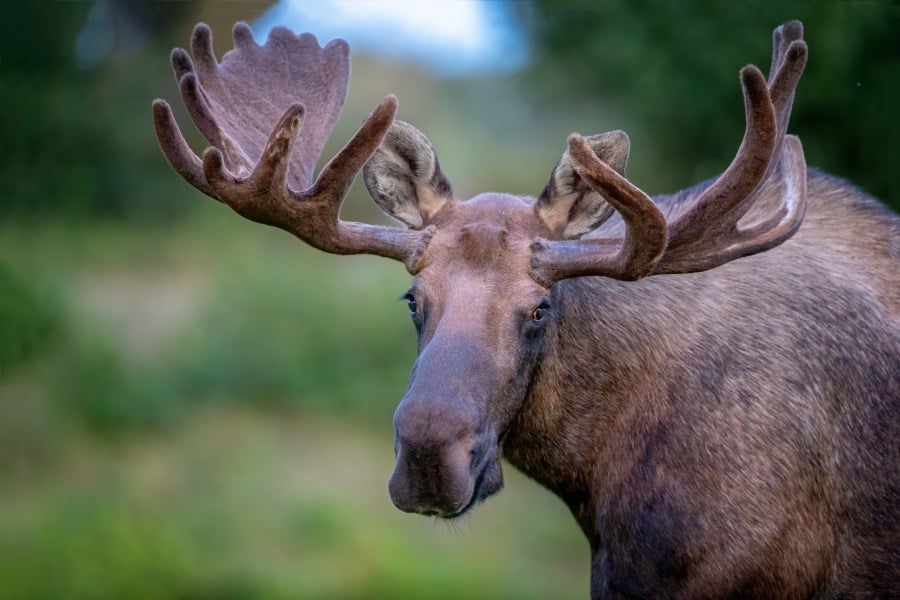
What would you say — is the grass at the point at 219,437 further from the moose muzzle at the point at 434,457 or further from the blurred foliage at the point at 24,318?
the moose muzzle at the point at 434,457

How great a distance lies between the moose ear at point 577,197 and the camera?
4207mm

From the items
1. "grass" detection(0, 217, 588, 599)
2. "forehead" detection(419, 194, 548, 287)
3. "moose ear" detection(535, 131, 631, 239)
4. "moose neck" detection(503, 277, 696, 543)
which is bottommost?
"grass" detection(0, 217, 588, 599)

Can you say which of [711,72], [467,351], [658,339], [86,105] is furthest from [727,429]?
[86,105]

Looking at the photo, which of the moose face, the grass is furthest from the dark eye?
the grass

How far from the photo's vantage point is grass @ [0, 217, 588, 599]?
968cm

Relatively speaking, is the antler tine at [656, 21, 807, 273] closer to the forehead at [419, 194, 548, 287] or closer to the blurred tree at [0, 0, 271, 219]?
the forehead at [419, 194, 548, 287]

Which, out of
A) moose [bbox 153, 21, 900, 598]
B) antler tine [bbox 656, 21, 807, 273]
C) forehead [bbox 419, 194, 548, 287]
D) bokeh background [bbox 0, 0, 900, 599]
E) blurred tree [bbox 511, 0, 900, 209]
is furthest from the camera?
bokeh background [bbox 0, 0, 900, 599]

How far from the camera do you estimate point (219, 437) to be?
1066 centimetres

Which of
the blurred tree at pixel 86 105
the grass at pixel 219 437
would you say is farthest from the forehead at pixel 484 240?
the blurred tree at pixel 86 105

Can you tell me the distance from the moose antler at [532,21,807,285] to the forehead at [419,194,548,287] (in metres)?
0.09

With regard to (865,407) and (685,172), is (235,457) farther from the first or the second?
(865,407)

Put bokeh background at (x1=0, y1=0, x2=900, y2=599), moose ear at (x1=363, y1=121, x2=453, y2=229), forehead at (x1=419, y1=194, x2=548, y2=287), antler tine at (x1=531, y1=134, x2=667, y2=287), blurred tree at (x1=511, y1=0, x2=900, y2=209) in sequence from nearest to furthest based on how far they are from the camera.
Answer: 1. antler tine at (x1=531, y1=134, x2=667, y2=287)
2. forehead at (x1=419, y1=194, x2=548, y2=287)
3. moose ear at (x1=363, y1=121, x2=453, y2=229)
4. blurred tree at (x1=511, y1=0, x2=900, y2=209)
5. bokeh background at (x1=0, y1=0, x2=900, y2=599)

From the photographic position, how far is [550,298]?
417 cm

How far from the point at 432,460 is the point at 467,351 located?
0.42 metres
